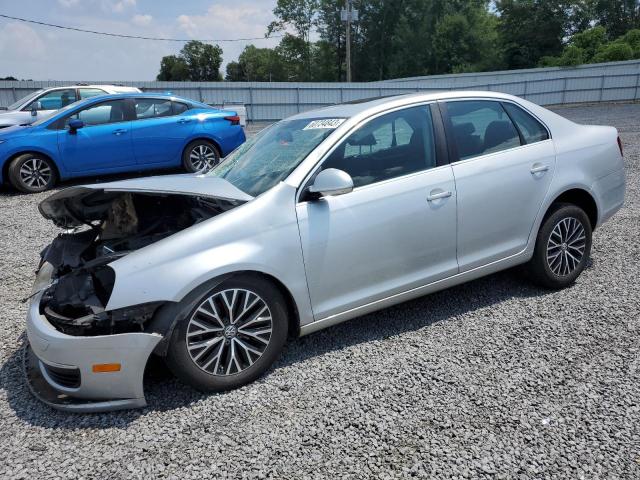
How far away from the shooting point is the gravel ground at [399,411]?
2.39 m

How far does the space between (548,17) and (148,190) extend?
5634 cm

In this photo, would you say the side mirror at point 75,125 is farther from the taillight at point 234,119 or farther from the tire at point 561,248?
the tire at point 561,248

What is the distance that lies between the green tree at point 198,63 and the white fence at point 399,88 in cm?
6966

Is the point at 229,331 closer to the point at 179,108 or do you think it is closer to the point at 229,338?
the point at 229,338

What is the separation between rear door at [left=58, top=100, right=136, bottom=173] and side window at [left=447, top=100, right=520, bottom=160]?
6949mm

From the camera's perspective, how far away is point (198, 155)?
32.4ft

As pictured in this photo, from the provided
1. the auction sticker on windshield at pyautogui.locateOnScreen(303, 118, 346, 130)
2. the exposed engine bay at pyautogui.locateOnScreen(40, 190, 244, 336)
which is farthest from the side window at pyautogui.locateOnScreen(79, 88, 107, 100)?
the auction sticker on windshield at pyautogui.locateOnScreen(303, 118, 346, 130)

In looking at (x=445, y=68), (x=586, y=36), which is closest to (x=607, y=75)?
(x=586, y=36)

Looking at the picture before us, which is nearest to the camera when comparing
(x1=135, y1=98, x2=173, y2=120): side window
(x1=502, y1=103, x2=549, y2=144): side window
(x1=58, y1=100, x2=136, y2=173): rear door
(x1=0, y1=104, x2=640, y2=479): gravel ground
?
(x1=0, y1=104, x2=640, y2=479): gravel ground

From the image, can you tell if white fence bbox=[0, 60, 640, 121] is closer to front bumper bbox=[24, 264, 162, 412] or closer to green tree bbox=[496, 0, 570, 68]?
front bumper bbox=[24, 264, 162, 412]

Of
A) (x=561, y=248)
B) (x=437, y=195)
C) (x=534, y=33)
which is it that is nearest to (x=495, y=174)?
(x=437, y=195)

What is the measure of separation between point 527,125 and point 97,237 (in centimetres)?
345

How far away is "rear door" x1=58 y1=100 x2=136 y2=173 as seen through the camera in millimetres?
8750

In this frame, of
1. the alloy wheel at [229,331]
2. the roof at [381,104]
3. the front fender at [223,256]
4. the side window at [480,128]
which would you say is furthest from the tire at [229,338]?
the side window at [480,128]
